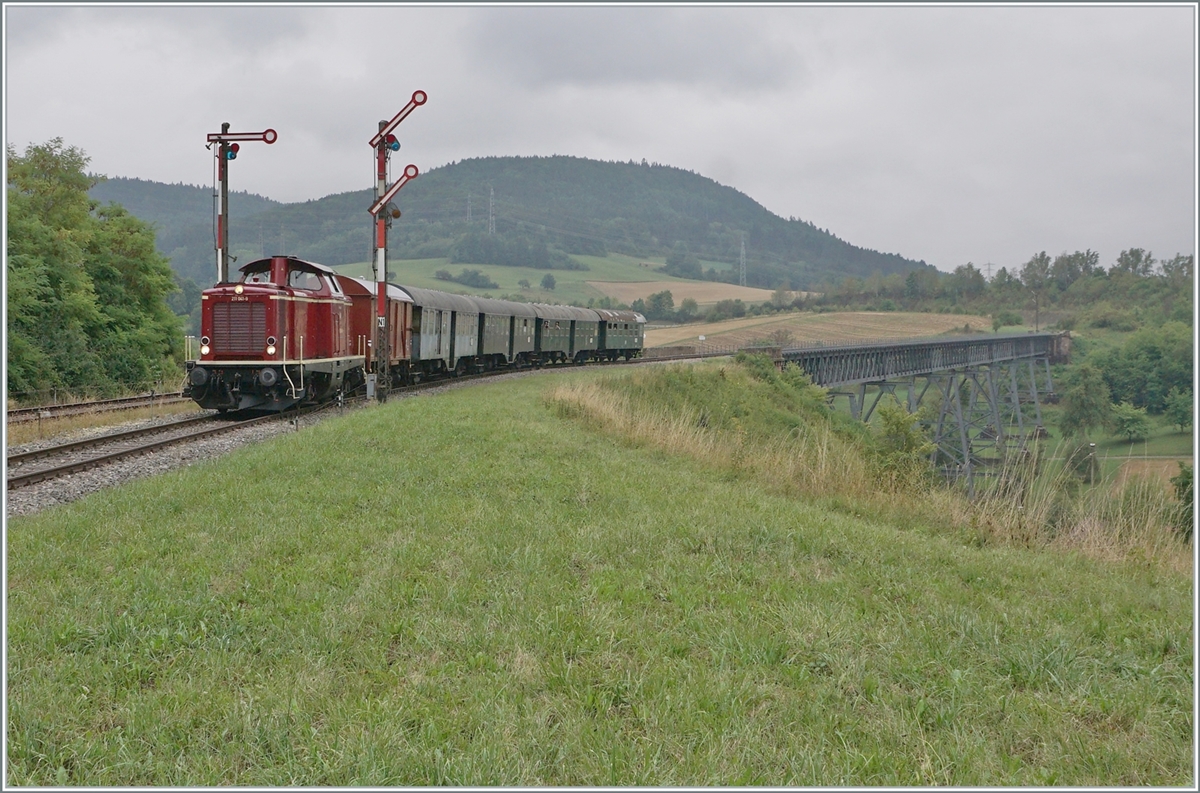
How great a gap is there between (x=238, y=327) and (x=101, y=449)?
14.8ft

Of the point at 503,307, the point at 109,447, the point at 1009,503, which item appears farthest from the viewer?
the point at 503,307

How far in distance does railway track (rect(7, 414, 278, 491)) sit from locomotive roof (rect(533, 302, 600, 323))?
23.8 meters

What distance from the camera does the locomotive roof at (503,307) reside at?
35031mm

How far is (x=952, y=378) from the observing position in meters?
68.8

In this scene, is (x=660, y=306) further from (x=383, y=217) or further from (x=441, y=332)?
(x=383, y=217)

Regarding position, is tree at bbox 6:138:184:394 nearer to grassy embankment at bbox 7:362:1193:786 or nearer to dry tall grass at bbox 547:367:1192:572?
dry tall grass at bbox 547:367:1192:572

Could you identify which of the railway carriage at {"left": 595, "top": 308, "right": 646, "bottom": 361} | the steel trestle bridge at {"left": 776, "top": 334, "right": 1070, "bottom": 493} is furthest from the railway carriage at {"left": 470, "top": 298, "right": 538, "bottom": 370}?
the steel trestle bridge at {"left": 776, "top": 334, "right": 1070, "bottom": 493}

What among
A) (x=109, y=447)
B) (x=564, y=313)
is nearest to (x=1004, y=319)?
(x=564, y=313)

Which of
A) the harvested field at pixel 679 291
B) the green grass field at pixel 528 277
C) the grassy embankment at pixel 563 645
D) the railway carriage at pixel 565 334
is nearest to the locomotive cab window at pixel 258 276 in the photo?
the grassy embankment at pixel 563 645

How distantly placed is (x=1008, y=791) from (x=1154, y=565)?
7089 millimetres

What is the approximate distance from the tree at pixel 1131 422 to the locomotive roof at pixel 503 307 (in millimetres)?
45499

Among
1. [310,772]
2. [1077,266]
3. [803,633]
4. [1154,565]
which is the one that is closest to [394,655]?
[310,772]

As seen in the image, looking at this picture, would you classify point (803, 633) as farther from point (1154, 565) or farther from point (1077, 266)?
point (1077, 266)

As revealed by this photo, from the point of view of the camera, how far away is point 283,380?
18.9 m
